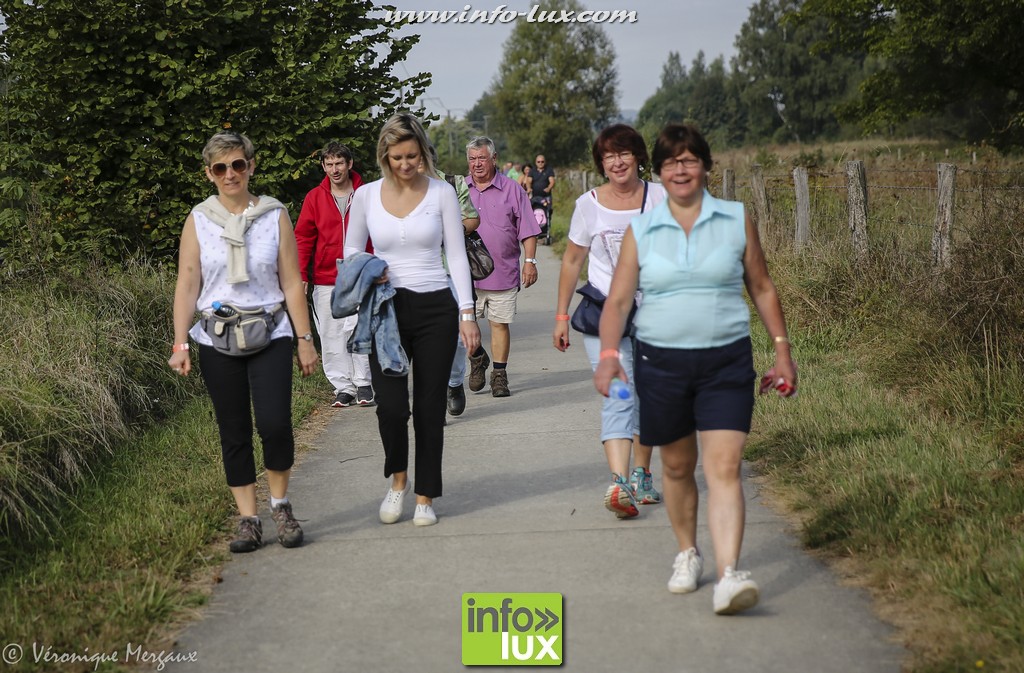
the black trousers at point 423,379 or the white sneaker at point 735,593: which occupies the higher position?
the black trousers at point 423,379

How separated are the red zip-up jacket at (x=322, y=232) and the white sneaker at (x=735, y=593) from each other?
5.08 metres

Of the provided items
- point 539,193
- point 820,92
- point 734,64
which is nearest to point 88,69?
point 539,193

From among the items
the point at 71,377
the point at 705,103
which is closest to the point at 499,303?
the point at 71,377

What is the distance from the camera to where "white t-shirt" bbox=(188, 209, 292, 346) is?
551 cm

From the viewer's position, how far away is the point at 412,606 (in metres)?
4.75

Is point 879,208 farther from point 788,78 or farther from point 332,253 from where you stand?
point 788,78

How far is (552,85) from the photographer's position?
8506cm

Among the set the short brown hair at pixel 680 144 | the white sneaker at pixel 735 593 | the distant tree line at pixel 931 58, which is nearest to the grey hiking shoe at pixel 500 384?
the short brown hair at pixel 680 144

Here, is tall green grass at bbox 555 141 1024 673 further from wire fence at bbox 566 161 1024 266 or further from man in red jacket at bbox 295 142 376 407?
man in red jacket at bbox 295 142 376 407

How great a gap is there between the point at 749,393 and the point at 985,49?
31881 mm

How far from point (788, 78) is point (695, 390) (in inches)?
4246

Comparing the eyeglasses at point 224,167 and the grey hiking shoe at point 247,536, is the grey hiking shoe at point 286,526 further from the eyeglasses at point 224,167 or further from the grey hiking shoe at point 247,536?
the eyeglasses at point 224,167

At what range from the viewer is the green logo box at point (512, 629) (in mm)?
4238

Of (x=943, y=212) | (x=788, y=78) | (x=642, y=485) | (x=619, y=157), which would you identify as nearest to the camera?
(x=619, y=157)
